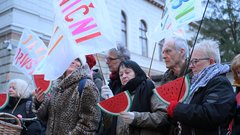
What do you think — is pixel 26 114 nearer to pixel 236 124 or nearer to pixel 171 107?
pixel 171 107

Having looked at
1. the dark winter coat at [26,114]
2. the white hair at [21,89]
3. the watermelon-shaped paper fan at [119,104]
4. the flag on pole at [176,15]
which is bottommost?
the dark winter coat at [26,114]

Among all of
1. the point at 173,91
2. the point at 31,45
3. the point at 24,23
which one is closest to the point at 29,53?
the point at 31,45

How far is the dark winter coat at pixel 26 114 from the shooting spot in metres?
4.11

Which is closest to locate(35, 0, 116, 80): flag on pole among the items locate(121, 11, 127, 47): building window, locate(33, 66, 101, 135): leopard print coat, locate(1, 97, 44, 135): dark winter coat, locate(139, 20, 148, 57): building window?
locate(33, 66, 101, 135): leopard print coat

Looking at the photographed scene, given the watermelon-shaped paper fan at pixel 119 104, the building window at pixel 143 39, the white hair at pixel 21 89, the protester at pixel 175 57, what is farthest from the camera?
the building window at pixel 143 39

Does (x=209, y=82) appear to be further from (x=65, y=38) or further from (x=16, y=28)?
(x=16, y=28)

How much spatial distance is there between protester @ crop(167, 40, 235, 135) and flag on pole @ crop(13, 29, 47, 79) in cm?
267

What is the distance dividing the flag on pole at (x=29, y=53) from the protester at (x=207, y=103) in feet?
8.76

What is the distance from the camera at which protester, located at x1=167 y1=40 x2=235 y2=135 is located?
2.29 metres

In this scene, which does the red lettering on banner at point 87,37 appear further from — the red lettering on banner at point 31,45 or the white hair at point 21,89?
the red lettering on banner at point 31,45

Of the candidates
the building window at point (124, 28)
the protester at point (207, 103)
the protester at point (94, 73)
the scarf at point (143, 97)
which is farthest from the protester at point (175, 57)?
the building window at point (124, 28)

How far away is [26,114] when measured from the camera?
4.32m

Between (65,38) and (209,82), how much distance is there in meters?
1.35

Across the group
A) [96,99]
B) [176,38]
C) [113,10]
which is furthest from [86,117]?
[113,10]
